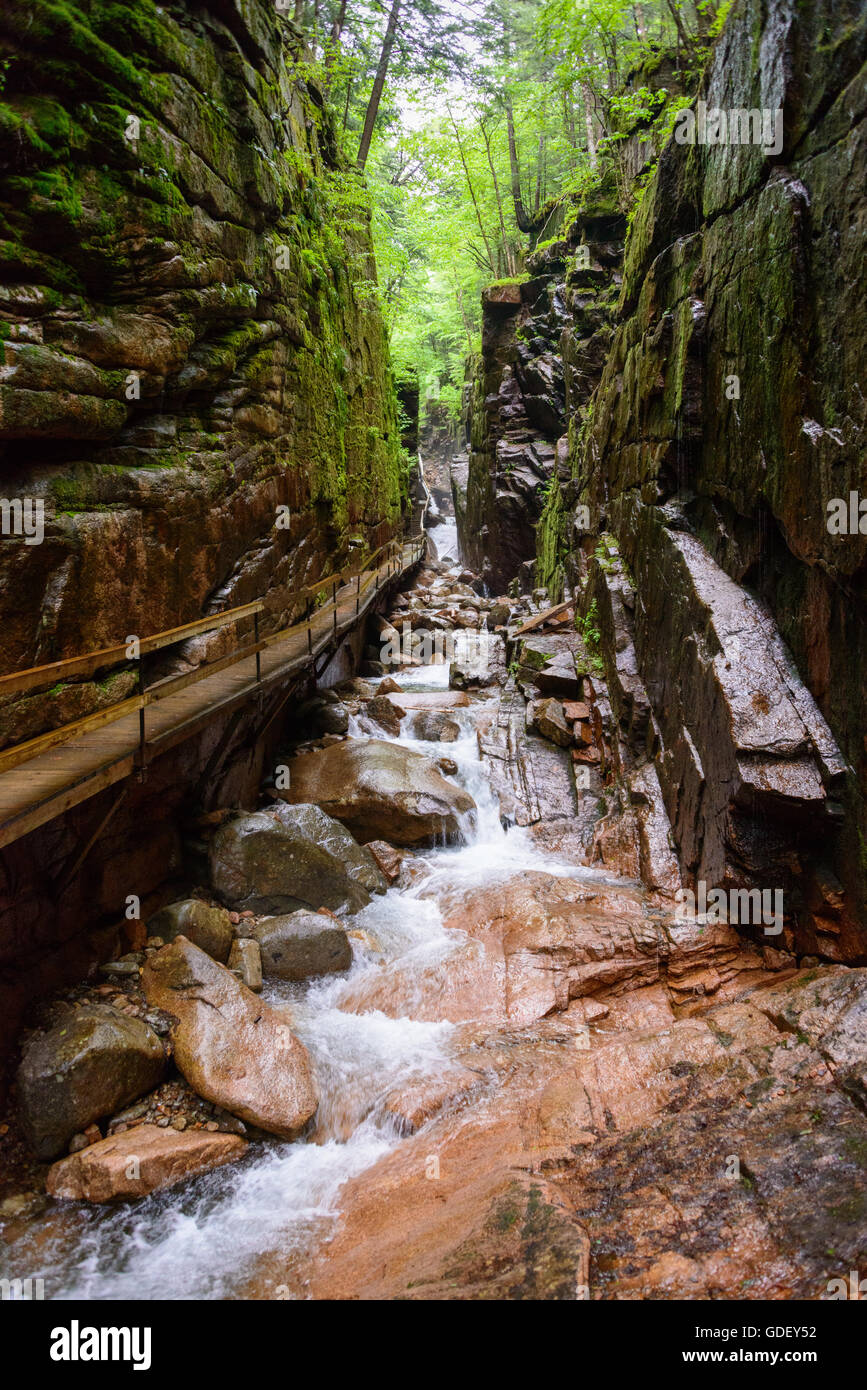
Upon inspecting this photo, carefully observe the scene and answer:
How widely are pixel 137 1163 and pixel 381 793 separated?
530cm

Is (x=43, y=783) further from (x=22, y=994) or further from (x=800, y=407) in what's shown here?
(x=800, y=407)

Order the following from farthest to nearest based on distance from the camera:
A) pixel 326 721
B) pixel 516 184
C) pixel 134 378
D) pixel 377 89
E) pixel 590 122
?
pixel 516 184, pixel 590 122, pixel 377 89, pixel 326 721, pixel 134 378

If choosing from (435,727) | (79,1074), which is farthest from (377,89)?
(79,1074)

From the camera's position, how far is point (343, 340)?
45.0ft

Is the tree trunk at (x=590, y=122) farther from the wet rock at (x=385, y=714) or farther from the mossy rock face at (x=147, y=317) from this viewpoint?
the wet rock at (x=385, y=714)

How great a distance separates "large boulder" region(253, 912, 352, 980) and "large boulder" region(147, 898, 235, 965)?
1.31 ft

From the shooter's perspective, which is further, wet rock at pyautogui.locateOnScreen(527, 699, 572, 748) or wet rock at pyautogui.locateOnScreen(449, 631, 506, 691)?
wet rock at pyautogui.locateOnScreen(449, 631, 506, 691)

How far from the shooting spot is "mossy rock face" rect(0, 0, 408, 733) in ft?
16.3

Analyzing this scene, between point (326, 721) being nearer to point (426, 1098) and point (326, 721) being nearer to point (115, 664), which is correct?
point (115, 664)

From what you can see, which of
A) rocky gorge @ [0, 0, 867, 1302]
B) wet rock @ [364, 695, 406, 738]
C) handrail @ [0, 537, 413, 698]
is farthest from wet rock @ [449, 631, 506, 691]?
handrail @ [0, 537, 413, 698]

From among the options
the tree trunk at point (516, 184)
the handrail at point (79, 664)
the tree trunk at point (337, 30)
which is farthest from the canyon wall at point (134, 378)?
the tree trunk at point (516, 184)

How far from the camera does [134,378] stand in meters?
5.90

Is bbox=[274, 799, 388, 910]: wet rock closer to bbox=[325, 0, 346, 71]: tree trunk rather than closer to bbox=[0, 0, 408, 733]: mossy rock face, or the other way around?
bbox=[0, 0, 408, 733]: mossy rock face

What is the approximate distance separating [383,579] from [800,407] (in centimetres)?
1296
